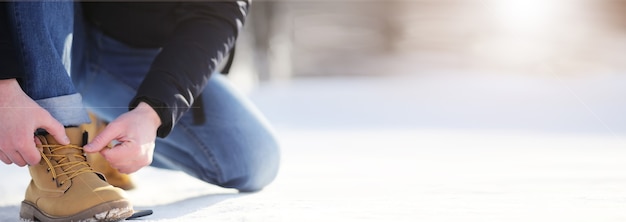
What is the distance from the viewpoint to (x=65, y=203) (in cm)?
99

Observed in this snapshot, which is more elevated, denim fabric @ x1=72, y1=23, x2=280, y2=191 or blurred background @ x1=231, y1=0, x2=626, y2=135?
blurred background @ x1=231, y1=0, x2=626, y2=135

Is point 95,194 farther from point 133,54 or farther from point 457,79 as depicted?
point 457,79

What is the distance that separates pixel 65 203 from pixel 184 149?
0.49 meters

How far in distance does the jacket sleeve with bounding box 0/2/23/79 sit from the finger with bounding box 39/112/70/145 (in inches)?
2.8

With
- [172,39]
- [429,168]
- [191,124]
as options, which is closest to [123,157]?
[172,39]

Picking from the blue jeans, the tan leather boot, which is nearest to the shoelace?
the tan leather boot

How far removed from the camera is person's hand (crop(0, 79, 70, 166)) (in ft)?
3.09

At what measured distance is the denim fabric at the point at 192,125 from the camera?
1.45 meters

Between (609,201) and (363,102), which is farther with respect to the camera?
(363,102)

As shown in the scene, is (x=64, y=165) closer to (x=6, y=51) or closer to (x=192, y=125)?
(x=6, y=51)

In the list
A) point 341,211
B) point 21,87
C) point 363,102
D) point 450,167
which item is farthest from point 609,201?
point 363,102

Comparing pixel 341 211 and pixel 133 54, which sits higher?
pixel 133 54

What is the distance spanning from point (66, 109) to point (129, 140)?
0.39ft

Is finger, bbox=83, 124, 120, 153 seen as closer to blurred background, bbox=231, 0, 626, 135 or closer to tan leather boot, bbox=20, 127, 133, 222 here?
tan leather boot, bbox=20, 127, 133, 222
